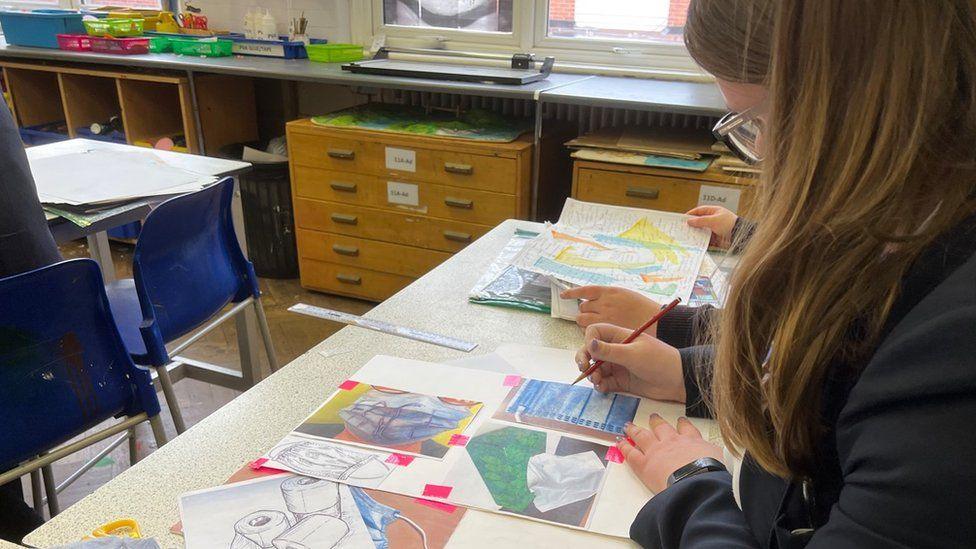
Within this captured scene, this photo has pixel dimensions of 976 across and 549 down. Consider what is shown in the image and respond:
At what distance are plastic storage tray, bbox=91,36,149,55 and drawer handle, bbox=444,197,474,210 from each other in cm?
168

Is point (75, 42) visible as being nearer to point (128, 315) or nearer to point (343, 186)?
point (343, 186)

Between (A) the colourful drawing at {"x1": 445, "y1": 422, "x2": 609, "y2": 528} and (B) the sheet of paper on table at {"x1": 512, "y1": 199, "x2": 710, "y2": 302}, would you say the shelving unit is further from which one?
(A) the colourful drawing at {"x1": 445, "y1": 422, "x2": 609, "y2": 528}

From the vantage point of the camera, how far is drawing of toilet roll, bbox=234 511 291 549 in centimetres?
68

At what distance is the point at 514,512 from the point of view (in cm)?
72

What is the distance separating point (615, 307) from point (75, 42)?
10.7 feet

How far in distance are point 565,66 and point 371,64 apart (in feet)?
2.71

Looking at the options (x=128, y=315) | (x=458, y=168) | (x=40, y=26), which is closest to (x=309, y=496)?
(x=128, y=315)

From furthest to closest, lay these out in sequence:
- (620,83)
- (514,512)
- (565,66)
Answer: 1. (565,66)
2. (620,83)
3. (514,512)

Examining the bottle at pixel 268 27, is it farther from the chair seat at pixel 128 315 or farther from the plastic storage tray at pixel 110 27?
the chair seat at pixel 128 315

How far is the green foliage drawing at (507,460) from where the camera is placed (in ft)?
2.43

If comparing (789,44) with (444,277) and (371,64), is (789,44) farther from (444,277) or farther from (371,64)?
(371,64)

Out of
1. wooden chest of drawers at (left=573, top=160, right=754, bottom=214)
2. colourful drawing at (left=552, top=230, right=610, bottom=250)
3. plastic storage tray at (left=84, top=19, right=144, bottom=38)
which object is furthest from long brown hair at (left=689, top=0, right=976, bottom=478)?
plastic storage tray at (left=84, top=19, right=144, bottom=38)

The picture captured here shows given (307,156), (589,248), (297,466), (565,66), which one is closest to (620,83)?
(565,66)

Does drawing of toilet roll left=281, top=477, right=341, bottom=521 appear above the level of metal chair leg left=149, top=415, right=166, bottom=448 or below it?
above
